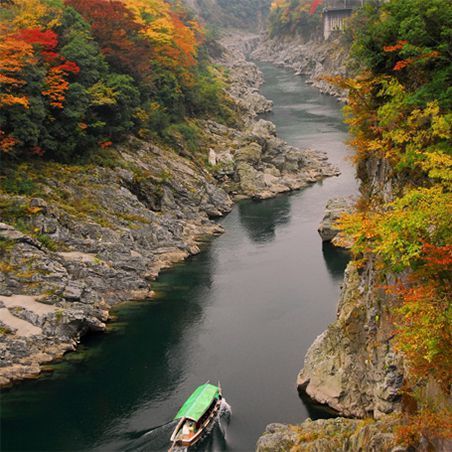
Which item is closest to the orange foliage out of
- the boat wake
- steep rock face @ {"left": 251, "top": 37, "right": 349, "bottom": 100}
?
the boat wake

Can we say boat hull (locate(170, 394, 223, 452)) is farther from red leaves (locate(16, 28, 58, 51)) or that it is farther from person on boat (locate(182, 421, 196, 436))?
red leaves (locate(16, 28, 58, 51))

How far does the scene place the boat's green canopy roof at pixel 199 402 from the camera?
100 feet

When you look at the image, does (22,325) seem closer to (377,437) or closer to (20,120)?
(20,120)

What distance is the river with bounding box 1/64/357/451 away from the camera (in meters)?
31.0

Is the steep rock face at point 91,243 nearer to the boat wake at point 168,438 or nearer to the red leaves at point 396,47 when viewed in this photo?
the boat wake at point 168,438

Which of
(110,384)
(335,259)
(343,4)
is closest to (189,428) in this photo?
(110,384)

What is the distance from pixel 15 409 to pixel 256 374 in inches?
527

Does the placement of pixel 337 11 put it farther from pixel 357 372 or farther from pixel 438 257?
pixel 438 257

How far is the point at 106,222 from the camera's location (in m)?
50.5

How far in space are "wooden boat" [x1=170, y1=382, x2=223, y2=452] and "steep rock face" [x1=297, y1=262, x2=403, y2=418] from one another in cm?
500

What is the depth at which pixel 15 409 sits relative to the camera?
32625mm

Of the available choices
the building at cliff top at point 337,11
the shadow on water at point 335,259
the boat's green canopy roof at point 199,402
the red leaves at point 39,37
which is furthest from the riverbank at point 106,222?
the building at cliff top at point 337,11

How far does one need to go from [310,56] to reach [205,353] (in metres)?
127

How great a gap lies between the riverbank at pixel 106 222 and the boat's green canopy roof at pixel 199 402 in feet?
32.9
